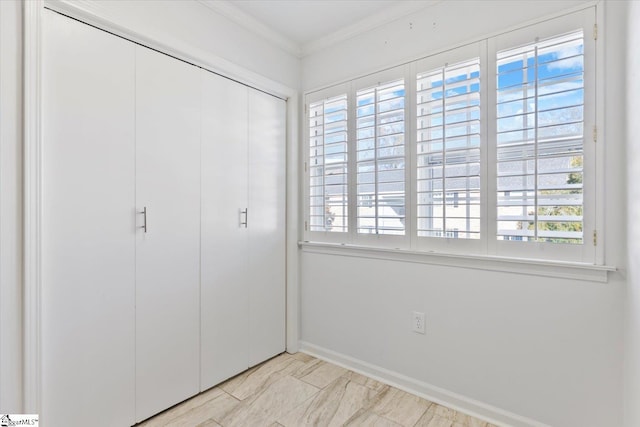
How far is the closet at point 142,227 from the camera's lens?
4.83ft

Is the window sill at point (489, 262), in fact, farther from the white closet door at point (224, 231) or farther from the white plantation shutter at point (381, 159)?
the white closet door at point (224, 231)

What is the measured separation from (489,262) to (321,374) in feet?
4.46

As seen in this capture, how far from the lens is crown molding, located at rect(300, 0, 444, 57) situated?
2.04 meters

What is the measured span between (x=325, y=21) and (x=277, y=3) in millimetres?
374

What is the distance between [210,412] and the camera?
1.86 meters

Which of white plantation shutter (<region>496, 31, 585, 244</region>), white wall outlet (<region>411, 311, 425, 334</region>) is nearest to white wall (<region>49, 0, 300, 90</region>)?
white plantation shutter (<region>496, 31, 585, 244</region>)

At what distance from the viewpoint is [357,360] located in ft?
7.66

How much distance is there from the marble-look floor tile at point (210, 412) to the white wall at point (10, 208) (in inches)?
28.9

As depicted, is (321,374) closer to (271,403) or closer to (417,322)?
(271,403)

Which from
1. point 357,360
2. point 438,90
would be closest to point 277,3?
point 438,90

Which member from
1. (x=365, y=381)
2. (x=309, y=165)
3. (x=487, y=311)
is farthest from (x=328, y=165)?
(x=365, y=381)

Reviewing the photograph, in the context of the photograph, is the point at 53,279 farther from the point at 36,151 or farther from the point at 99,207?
the point at 36,151

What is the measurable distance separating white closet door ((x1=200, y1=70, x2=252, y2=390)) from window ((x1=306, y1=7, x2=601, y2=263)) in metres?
0.68

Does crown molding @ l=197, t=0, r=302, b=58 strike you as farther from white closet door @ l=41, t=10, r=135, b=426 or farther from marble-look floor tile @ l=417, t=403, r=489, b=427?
marble-look floor tile @ l=417, t=403, r=489, b=427
